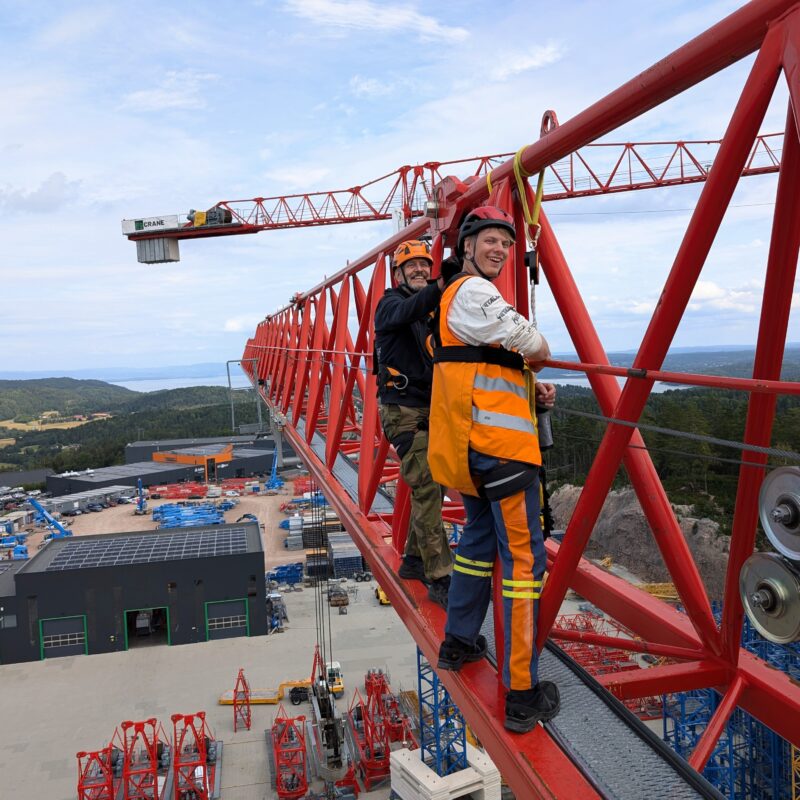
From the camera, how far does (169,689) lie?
22047 millimetres

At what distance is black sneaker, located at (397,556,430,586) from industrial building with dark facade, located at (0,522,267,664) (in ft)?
72.5

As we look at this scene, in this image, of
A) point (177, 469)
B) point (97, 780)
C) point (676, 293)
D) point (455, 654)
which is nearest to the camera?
point (676, 293)

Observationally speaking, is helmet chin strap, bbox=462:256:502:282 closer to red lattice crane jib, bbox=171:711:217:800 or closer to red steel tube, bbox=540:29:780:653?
red steel tube, bbox=540:29:780:653

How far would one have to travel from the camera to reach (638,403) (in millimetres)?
2434

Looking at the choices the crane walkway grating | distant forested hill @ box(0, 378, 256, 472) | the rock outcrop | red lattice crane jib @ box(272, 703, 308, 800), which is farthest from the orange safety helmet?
distant forested hill @ box(0, 378, 256, 472)

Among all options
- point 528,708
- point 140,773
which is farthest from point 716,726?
point 140,773

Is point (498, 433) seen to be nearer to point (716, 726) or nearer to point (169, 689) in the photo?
point (716, 726)

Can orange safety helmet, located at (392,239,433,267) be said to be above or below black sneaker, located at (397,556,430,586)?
above

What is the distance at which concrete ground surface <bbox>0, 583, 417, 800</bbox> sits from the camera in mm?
17391

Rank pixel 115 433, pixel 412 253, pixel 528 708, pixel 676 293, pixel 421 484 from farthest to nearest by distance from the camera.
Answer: pixel 115 433
pixel 421 484
pixel 412 253
pixel 528 708
pixel 676 293

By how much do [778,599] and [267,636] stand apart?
26363mm

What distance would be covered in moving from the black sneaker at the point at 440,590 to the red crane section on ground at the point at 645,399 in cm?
5

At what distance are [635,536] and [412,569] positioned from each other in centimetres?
3208

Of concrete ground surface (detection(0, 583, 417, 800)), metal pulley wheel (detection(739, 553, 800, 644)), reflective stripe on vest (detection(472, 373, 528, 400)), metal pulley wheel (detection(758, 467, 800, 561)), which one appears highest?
reflective stripe on vest (detection(472, 373, 528, 400))
